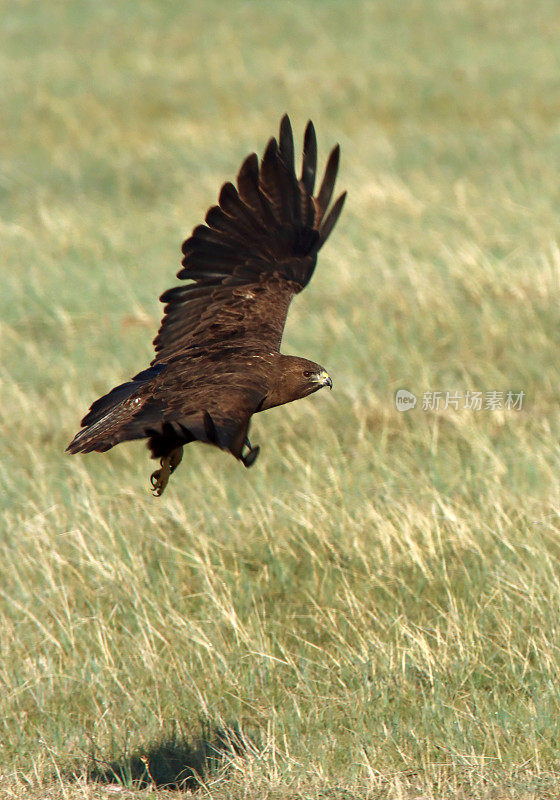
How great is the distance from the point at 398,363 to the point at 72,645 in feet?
11.3

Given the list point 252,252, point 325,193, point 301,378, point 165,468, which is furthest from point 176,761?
point 325,193

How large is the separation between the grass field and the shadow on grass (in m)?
0.02

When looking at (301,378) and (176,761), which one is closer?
(176,761)

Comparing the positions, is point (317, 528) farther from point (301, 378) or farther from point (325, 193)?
point (325, 193)

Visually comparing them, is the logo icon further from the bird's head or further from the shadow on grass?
the shadow on grass

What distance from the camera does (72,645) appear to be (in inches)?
199

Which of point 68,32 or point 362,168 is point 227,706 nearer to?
point 362,168

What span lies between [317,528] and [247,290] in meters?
1.21

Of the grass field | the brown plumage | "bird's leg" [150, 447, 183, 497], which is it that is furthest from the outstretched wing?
the grass field

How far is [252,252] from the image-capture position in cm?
543

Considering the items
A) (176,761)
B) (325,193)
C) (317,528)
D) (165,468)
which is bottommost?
(176,761)

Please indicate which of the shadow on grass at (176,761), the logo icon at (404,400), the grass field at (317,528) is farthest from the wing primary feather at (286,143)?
the shadow on grass at (176,761)

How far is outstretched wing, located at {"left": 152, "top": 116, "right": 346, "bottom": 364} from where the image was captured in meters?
5.26

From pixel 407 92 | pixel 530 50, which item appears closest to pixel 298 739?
pixel 407 92
